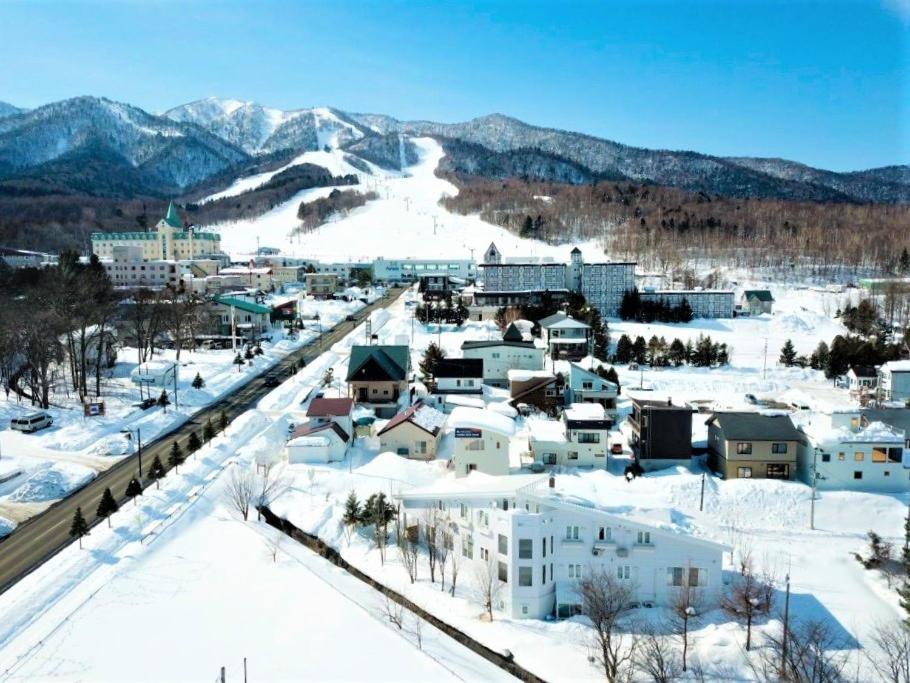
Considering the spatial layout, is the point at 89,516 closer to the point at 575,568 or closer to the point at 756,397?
the point at 575,568

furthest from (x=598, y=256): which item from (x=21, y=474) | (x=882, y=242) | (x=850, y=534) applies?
(x=21, y=474)

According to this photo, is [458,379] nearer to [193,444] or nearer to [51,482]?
[193,444]

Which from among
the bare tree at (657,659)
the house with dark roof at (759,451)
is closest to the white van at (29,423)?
the bare tree at (657,659)

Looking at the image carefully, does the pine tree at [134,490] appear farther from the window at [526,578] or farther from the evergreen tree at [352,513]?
the window at [526,578]

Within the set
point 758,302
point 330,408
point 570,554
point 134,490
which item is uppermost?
point 758,302

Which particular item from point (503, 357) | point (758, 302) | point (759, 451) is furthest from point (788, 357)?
point (758, 302)

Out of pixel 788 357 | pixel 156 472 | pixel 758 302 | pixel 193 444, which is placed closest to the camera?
pixel 156 472
